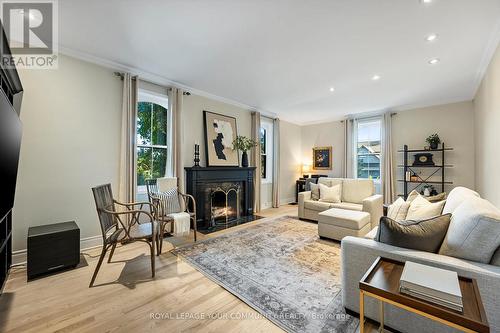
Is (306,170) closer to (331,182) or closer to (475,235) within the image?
(331,182)

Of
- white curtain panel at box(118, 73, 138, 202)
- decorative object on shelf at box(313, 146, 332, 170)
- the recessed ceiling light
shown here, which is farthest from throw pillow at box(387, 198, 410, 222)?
decorative object on shelf at box(313, 146, 332, 170)

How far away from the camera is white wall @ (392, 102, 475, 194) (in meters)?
4.47

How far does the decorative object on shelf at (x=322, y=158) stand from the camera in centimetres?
648

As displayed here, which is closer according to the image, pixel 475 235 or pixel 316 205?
pixel 475 235

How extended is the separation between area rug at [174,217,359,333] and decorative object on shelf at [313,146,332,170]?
324 cm

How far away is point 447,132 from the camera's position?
4.70 meters

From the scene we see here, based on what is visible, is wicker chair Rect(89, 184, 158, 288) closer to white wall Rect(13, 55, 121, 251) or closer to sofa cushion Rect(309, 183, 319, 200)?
white wall Rect(13, 55, 121, 251)

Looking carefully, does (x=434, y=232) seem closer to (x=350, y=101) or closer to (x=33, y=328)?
(x=33, y=328)

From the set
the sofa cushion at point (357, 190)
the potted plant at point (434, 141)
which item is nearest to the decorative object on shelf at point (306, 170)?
the sofa cushion at point (357, 190)

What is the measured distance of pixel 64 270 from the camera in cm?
235

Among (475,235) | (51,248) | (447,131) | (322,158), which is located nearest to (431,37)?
(475,235)

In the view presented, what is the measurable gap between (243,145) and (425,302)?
4.12m

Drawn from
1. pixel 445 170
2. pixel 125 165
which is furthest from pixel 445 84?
pixel 125 165

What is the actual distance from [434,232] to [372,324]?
31.7 inches
